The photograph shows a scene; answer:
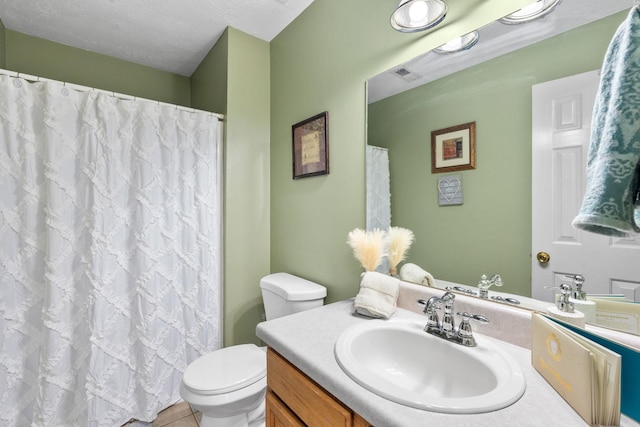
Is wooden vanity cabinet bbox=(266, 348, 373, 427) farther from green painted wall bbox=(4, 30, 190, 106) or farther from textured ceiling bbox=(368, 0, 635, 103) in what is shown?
green painted wall bbox=(4, 30, 190, 106)

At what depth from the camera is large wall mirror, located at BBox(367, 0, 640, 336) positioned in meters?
0.81

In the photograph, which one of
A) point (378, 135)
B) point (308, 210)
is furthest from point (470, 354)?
point (308, 210)

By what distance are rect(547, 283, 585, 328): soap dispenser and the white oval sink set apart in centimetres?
18

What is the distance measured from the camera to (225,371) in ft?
4.36

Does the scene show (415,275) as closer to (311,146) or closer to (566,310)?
(566,310)

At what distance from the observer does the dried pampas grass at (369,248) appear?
1246 millimetres

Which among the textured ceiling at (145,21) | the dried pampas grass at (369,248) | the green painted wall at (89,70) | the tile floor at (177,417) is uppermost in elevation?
the textured ceiling at (145,21)

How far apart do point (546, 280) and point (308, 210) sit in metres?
1.16

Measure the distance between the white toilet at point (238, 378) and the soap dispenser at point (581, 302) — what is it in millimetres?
1027

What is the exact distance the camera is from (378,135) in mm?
1302

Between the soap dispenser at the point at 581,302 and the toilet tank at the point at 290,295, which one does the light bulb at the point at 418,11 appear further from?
the toilet tank at the point at 290,295

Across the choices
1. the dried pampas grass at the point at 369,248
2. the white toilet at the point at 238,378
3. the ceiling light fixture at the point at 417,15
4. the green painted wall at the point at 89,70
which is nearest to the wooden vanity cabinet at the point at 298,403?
the white toilet at the point at 238,378

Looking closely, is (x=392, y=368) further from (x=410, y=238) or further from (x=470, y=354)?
(x=410, y=238)

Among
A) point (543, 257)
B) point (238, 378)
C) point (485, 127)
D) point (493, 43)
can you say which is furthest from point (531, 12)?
point (238, 378)
